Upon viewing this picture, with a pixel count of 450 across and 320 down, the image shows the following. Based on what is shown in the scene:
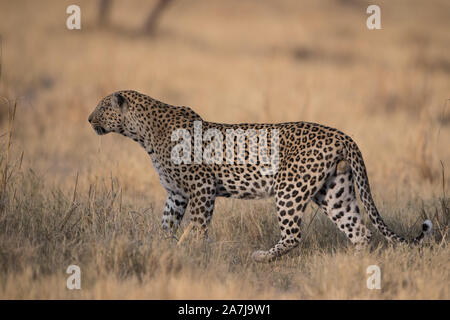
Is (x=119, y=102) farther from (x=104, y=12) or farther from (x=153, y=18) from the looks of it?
(x=104, y=12)

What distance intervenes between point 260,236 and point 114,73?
9.84 m

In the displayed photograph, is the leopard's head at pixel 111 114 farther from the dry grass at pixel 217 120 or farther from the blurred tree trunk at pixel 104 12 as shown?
the blurred tree trunk at pixel 104 12

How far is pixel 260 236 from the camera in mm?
6805

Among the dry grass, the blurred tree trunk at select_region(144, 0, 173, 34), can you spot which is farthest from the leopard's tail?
the blurred tree trunk at select_region(144, 0, 173, 34)

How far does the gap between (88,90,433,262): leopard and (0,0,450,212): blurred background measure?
96 centimetres

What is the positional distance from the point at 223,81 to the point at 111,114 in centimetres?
998

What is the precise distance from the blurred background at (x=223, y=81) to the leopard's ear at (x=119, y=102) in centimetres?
71

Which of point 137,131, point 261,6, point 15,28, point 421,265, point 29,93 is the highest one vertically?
point 261,6

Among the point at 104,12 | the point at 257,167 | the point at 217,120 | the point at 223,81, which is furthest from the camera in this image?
the point at 104,12

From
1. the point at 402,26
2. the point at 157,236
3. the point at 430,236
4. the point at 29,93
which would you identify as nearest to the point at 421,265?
the point at 430,236

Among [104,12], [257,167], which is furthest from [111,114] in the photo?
[104,12]

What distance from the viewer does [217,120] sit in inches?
536

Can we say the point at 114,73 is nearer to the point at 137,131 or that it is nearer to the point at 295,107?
the point at 295,107

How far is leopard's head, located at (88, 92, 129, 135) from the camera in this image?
6660 mm
